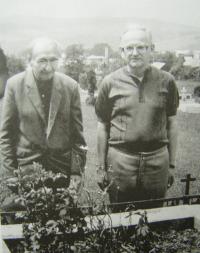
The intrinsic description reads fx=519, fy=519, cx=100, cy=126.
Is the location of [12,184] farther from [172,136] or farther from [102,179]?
[172,136]

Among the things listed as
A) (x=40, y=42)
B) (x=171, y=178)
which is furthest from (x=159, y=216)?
(x=40, y=42)

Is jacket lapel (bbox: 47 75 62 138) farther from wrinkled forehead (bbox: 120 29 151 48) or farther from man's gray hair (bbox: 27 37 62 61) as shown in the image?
wrinkled forehead (bbox: 120 29 151 48)

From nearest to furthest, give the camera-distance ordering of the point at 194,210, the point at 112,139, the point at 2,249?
the point at 2,249
the point at 112,139
the point at 194,210

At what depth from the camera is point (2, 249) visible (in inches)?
120

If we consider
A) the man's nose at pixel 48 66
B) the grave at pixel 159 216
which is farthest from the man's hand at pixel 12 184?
the man's nose at pixel 48 66

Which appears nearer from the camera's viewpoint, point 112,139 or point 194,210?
point 112,139

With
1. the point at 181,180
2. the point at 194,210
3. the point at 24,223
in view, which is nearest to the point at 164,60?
the point at 181,180

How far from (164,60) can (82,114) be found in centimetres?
61

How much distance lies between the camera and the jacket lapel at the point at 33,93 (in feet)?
10.1

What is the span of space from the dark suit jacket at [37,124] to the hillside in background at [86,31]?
0.22m

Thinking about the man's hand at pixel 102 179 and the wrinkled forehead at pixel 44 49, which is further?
the man's hand at pixel 102 179

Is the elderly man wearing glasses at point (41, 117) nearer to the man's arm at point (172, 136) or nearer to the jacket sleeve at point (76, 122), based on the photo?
the jacket sleeve at point (76, 122)

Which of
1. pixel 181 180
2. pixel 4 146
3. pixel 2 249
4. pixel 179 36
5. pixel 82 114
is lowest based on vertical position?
pixel 2 249

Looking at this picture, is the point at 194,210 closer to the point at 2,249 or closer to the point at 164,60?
the point at 164,60
